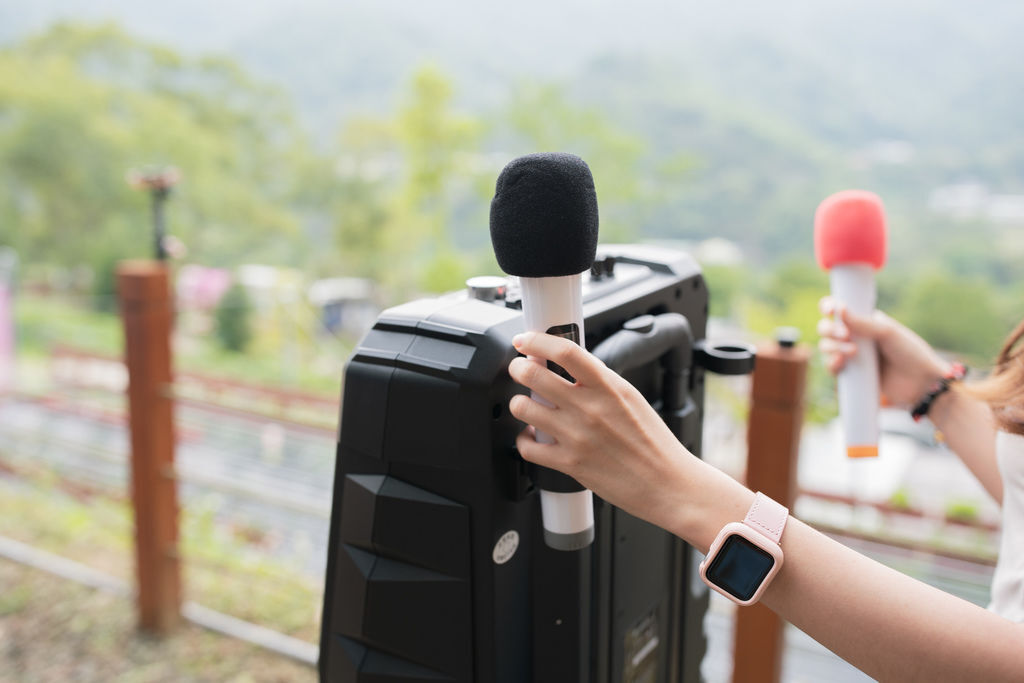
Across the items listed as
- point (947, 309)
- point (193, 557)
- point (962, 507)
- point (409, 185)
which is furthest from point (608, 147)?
point (193, 557)

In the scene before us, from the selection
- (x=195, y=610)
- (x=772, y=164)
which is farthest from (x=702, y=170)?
(x=195, y=610)

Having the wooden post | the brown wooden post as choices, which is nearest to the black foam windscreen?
the brown wooden post

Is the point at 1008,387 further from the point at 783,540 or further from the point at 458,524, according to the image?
the point at 458,524

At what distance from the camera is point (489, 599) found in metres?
0.61

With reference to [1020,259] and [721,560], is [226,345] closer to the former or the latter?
[1020,259]

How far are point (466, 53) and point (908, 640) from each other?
21.4m

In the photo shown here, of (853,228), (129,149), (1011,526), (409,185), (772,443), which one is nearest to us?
(1011,526)

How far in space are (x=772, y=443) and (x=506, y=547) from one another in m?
0.70

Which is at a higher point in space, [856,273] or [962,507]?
[856,273]

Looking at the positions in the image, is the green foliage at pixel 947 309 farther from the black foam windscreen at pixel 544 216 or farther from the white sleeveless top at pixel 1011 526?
the black foam windscreen at pixel 544 216

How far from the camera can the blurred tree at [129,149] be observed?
14.8 metres

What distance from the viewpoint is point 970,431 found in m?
0.88

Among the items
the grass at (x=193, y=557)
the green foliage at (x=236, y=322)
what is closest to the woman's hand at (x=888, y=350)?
the grass at (x=193, y=557)

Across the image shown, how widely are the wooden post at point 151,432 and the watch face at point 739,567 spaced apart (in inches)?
61.8
